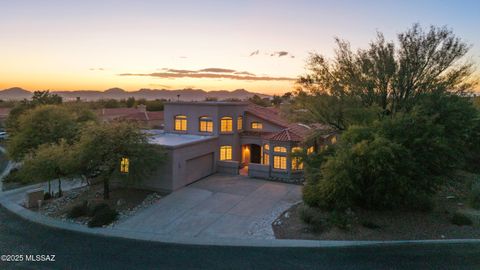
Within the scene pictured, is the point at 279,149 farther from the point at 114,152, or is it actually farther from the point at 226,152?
the point at 114,152

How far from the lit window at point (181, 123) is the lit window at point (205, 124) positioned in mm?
1788

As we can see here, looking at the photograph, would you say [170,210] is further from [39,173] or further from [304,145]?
[304,145]

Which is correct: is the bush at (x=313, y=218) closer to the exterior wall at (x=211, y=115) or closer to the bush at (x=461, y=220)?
the bush at (x=461, y=220)

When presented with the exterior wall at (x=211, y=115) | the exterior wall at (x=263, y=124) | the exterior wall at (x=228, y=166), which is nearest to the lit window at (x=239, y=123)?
the exterior wall at (x=211, y=115)

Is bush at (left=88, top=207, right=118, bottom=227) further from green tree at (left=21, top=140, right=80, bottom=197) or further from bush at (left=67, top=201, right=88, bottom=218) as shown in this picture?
green tree at (left=21, top=140, right=80, bottom=197)

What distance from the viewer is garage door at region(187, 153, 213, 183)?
2506cm

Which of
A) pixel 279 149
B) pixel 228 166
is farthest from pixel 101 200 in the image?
pixel 279 149

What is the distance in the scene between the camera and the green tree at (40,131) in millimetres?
26484

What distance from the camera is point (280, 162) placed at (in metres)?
27.2

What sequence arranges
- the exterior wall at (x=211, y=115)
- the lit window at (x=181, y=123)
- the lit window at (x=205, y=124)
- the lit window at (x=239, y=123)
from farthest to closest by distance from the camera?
the lit window at (x=239, y=123) → the lit window at (x=181, y=123) → the lit window at (x=205, y=124) → the exterior wall at (x=211, y=115)

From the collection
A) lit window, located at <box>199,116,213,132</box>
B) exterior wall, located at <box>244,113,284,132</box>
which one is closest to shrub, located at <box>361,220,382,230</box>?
exterior wall, located at <box>244,113,284,132</box>

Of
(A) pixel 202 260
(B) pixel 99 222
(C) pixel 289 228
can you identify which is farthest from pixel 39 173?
(C) pixel 289 228

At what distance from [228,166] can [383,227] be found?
1508 centimetres

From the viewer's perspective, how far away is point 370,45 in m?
23.2
